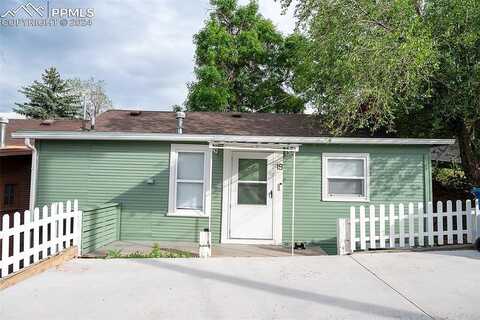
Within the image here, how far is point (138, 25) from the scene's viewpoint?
13562 millimetres

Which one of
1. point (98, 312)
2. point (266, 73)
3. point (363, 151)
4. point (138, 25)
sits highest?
point (266, 73)

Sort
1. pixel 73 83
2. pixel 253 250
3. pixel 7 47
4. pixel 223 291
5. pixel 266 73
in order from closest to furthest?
pixel 223 291, pixel 253 250, pixel 7 47, pixel 266 73, pixel 73 83

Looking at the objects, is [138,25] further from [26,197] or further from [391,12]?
[391,12]

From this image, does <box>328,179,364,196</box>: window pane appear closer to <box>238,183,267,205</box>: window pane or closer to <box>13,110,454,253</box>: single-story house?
<box>13,110,454,253</box>: single-story house

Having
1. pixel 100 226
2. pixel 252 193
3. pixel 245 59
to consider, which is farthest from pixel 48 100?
pixel 252 193

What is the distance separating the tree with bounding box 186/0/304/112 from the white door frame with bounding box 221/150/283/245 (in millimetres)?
13590

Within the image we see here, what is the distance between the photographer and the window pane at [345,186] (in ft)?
27.9

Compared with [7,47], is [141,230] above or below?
below

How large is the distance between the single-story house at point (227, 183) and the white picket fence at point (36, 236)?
7.23 ft

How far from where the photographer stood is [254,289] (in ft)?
15.0

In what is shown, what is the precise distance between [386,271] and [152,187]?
535 cm

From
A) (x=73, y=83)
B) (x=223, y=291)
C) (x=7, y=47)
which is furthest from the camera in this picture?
(x=73, y=83)

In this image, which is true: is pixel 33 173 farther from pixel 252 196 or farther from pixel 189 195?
pixel 252 196

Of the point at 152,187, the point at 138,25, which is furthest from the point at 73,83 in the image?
the point at 152,187
